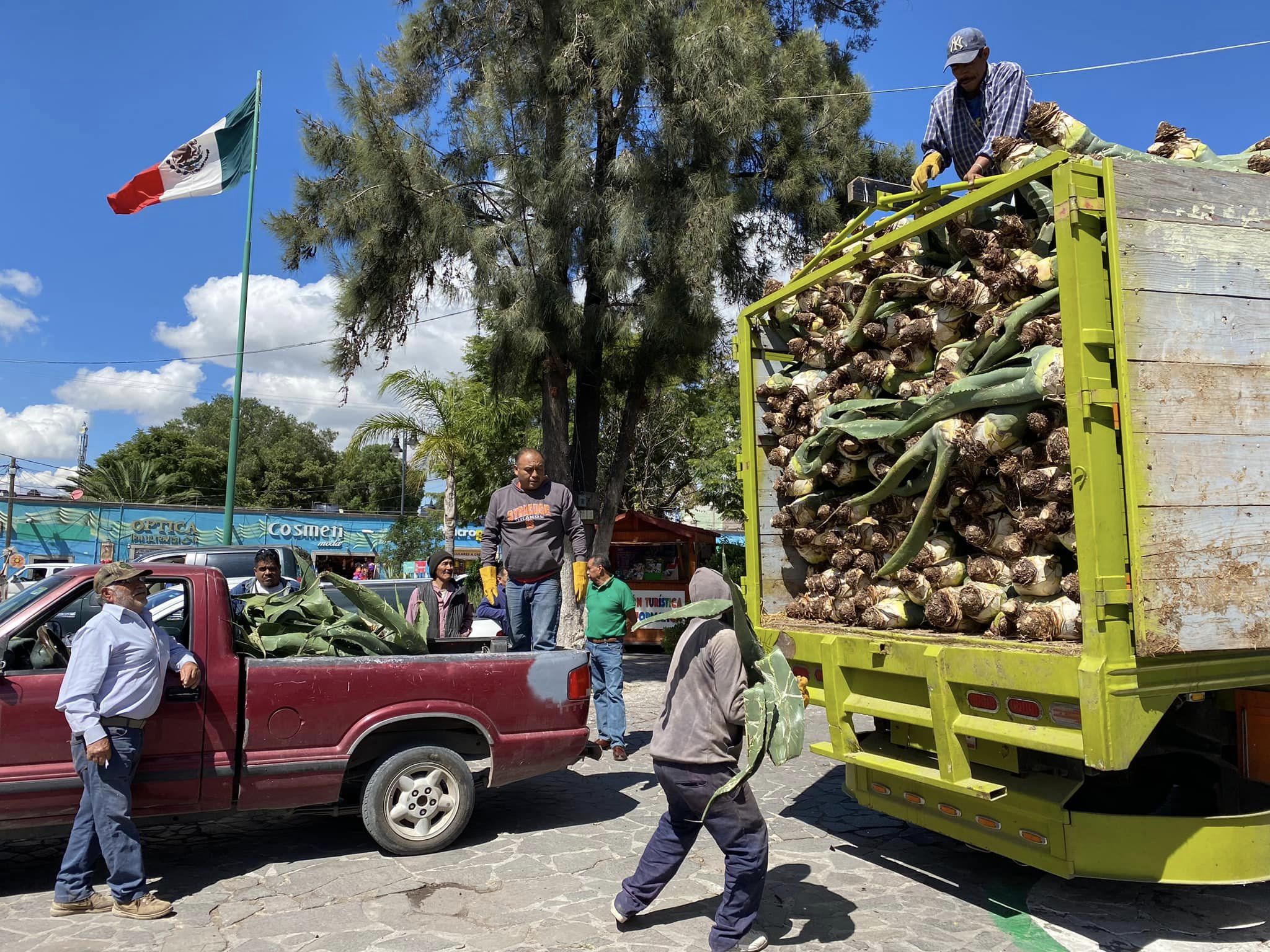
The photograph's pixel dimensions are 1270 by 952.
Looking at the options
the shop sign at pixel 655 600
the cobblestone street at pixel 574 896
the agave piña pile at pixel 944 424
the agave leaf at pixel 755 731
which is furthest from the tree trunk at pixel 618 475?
the agave leaf at pixel 755 731

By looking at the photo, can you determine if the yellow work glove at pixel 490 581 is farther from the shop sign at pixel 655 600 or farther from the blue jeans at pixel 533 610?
the shop sign at pixel 655 600

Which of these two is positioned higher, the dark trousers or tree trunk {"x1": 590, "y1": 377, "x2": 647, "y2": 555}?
tree trunk {"x1": 590, "y1": 377, "x2": 647, "y2": 555}

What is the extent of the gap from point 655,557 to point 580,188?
761 cm

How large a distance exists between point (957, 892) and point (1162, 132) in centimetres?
430

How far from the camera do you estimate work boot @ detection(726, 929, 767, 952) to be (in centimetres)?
388

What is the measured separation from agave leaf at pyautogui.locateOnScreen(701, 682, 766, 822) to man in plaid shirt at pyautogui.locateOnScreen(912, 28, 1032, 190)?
119 inches

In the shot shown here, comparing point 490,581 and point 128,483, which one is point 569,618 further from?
point 128,483

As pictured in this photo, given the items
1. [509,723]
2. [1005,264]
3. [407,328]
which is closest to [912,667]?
[1005,264]

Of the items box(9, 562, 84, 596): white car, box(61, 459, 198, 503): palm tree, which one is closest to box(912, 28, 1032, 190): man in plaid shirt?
box(9, 562, 84, 596): white car

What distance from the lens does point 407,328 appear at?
43.2ft

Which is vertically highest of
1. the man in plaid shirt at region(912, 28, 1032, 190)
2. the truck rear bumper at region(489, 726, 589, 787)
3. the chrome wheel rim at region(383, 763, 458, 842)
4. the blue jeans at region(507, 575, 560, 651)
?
the man in plaid shirt at region(912, 28, 1032, 190)

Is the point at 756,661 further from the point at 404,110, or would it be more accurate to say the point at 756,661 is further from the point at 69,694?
the point at 404,110

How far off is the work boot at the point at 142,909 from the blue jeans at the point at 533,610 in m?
3.13

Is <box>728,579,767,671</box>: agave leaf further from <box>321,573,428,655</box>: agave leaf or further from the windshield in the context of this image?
the windshield
